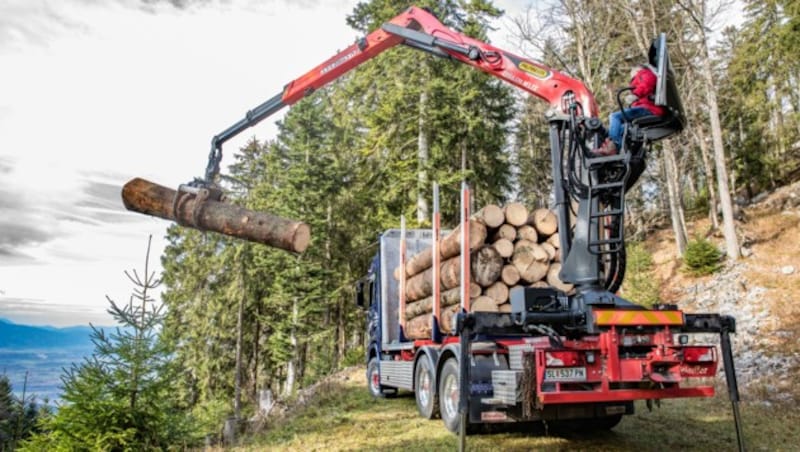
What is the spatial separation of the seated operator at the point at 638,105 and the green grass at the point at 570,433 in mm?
3269

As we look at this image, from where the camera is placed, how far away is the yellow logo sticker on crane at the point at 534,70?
23.6ft

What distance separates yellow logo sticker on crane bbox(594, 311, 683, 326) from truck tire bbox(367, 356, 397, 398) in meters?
6.08

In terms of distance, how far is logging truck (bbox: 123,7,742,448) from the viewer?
4676mm

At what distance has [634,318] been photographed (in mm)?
4727

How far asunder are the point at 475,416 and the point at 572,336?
1.42m

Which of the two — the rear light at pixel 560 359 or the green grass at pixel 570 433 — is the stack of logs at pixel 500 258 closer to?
the green grass at pixel 570 433

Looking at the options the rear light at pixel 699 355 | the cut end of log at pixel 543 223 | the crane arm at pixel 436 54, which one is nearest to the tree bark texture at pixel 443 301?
the cut end of log at pixel 543 223

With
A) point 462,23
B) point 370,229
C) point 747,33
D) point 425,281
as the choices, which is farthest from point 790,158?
point 425,281

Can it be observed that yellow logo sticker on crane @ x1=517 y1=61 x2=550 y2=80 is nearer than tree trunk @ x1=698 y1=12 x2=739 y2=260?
Yes

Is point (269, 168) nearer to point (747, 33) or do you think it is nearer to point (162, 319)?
point (162, 319)

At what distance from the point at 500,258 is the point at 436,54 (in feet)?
12.2

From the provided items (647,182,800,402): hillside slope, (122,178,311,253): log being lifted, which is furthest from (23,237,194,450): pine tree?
(647,182,800,402): hillside slope

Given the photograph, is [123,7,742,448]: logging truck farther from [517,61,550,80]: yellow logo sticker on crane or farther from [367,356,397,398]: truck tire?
[367,356,397,398]: truck tire

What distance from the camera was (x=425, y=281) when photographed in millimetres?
8453
